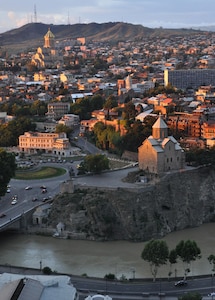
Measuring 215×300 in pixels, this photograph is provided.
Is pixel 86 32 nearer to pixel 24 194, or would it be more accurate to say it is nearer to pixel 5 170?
pixel 24 194

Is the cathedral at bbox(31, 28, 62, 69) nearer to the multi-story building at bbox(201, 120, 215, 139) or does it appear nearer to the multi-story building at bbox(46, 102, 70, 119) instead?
the multi-story building at bbox(46, 102, 70, 119)

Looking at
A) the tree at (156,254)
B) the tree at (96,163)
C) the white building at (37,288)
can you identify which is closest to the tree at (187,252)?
the tree at (156,254)

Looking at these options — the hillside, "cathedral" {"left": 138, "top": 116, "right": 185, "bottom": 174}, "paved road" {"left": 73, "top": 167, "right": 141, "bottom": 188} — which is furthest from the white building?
the hillside

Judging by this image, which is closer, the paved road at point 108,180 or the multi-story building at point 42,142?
the paved road at point 108,180

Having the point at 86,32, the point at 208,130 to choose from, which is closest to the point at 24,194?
the point at 208,130

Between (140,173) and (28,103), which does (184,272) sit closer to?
(140,173)

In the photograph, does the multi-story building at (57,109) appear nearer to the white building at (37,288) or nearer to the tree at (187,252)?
the tree at (187,252)
